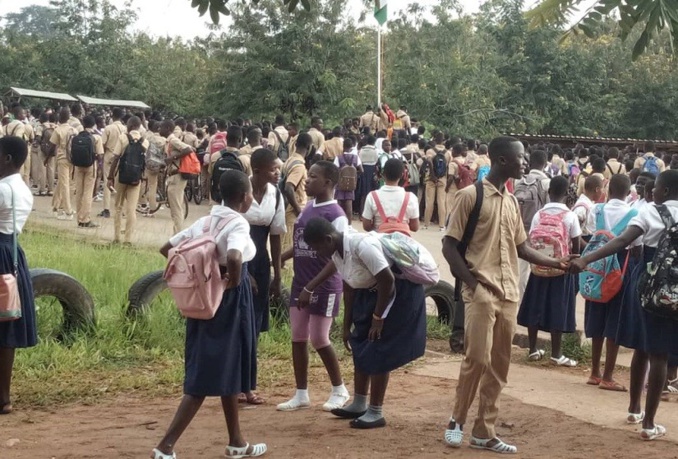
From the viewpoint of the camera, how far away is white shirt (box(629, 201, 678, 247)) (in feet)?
21.0

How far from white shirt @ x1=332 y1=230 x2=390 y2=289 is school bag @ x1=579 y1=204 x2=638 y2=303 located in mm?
2138

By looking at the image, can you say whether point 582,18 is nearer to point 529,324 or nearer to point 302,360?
point 302,360

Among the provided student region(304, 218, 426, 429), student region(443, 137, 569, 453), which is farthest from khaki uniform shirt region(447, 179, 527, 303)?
student region(304, 218, 426, 429)

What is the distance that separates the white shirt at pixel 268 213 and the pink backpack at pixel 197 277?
1.71 m

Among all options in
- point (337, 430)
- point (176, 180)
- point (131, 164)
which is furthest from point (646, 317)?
point (176, 180)

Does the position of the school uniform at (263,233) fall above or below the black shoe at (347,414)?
above

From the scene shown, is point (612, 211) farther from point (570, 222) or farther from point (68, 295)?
point (68, 295)

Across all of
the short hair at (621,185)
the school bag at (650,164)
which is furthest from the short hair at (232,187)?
the school bag at (650,164)

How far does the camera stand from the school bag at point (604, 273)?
7555 mm

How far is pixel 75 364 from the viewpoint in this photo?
771 cm

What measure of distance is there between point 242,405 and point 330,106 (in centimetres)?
2352

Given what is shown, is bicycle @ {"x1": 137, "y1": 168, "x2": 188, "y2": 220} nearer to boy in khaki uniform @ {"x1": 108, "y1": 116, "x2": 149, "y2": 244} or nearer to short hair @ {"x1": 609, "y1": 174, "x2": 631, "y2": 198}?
boy in khaki uniform @ {"x1": 108, "y1": 116, "x2": 149, "y2": 244}

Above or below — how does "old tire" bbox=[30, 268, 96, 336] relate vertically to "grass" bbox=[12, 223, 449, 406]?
above

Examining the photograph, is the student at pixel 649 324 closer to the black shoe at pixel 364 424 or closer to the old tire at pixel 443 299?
the black shoe at pixel 364 424
